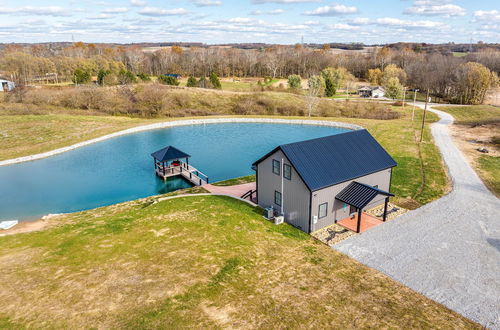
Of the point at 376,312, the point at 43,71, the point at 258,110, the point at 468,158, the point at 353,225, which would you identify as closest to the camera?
the point at 376,312

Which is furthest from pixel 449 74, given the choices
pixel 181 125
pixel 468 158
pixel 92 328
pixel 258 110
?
pixel 92 328

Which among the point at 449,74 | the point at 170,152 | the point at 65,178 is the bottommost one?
the point at 65,178

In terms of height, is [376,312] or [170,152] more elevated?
[170,152]

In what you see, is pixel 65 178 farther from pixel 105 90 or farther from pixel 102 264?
pixel 105 90

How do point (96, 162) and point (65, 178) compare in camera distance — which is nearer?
point (65, 178)

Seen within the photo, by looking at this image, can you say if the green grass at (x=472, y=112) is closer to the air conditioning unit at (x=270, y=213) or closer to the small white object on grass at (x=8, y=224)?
the air conditioning unit at (x=270, y=213)

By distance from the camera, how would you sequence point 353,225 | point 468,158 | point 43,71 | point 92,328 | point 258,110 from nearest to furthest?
1. point 92,328
2. point 353,225
3. point 468,158
4. point 258,110
5. point 43,71

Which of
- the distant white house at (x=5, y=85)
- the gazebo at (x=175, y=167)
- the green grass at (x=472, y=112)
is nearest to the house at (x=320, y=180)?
the gazebo at (x=175, y=167)
